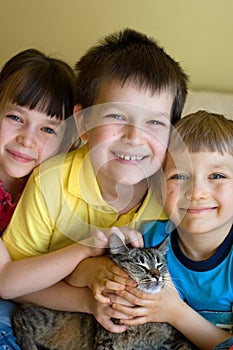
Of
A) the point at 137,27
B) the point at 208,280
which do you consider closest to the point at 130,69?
the point at 208,280

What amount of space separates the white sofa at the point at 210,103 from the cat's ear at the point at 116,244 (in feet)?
2.10

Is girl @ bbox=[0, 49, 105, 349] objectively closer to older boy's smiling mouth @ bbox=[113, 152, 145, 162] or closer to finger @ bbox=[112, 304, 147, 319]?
older boy's smiling mouth @ bbox=[113, 152, 145, 162]

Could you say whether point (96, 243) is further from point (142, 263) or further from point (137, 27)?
point (137, 27)

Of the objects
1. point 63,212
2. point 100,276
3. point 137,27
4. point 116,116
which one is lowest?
point 100,276

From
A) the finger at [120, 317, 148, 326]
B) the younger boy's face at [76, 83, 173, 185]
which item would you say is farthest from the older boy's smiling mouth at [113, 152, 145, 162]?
the finger at [120, 317, 148, 326]

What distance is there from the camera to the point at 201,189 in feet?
3.69

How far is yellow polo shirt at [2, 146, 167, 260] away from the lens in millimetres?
1226

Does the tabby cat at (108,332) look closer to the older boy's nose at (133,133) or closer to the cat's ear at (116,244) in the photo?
the cat's ear at (116,244)

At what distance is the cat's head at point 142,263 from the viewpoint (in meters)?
1.10

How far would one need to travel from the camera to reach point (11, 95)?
1.39 m

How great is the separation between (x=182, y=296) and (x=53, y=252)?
1.01 ft

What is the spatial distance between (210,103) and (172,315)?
790 millimetres

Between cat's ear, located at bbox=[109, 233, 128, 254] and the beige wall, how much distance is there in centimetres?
91

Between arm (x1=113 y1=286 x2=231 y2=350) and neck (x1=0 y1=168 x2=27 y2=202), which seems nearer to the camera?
arm (x1=113 y1=286 x2=231 y2=350)
